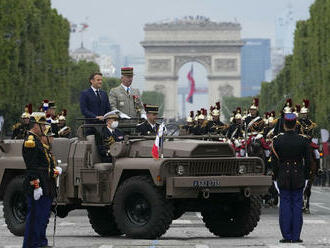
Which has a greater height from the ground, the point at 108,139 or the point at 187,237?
the point at 108,139

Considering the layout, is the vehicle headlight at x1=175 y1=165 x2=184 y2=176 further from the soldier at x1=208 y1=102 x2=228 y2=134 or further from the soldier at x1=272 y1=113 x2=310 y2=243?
the soldier at x1=208 y1=102 x2=228 y2=134

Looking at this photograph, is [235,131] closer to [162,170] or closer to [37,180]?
[162,170]

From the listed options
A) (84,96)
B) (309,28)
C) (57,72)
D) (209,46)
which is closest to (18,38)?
(57,72)

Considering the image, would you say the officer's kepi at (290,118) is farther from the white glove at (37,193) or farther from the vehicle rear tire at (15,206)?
the vehicle rear tire at (15,206)

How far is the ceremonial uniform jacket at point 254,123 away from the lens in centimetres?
3042

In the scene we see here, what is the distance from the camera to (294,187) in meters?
18.0

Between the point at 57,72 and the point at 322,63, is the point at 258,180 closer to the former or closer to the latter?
the point at 322,63

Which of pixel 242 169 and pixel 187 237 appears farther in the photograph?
pixel 187 237

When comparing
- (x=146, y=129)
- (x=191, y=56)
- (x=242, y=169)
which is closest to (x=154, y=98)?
(x=191, y=56)

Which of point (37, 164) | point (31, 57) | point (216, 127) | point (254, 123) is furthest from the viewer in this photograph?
point (31, 57)

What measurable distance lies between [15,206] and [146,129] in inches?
87.5

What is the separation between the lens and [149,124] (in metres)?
20.3

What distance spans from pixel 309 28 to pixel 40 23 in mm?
17253

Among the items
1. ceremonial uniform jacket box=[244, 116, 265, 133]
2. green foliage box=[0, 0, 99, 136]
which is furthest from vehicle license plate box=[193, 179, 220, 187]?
green foliage box=[0, 0, 99, 136]
